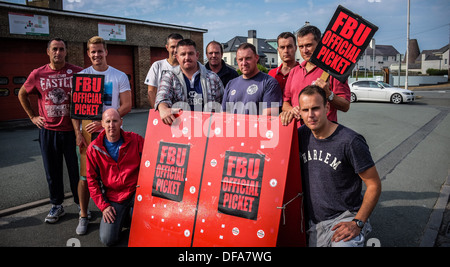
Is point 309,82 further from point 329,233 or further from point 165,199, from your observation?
point 165,199

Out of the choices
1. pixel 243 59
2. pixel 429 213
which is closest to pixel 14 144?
pixel 243 59

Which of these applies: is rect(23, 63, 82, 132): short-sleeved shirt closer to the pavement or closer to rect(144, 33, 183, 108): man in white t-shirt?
rect(144, 33, 183, 108): man in white t-shirt

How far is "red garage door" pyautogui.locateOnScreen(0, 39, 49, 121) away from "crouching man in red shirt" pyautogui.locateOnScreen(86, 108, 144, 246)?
12756 mm

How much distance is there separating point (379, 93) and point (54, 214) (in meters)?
21.2

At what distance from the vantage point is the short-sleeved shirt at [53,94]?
13.8 ft

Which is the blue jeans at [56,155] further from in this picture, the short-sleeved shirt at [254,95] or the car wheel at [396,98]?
the car wheel at [396,98]

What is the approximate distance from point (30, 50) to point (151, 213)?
574 inches

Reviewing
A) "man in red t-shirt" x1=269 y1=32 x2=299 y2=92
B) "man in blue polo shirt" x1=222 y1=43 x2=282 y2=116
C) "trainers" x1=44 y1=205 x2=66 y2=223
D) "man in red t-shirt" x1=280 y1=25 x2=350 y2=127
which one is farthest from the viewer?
"man in red t-shirt" x1=269 y1=32 x2=299 y2=92

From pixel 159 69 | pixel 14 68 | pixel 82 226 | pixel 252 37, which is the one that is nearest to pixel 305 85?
pixel 159 69

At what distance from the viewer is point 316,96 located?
273cm

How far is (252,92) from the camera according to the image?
352cm

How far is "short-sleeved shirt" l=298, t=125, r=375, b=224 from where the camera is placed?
2676 mm

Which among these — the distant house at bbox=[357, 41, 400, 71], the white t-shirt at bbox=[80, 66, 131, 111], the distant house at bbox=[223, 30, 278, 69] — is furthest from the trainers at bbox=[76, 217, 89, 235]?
the distant house at bbox=[357, 41, 400, 71]

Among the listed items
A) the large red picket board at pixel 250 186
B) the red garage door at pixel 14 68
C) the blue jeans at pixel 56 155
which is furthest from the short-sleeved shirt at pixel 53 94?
the red garage door at pixel 14 68
